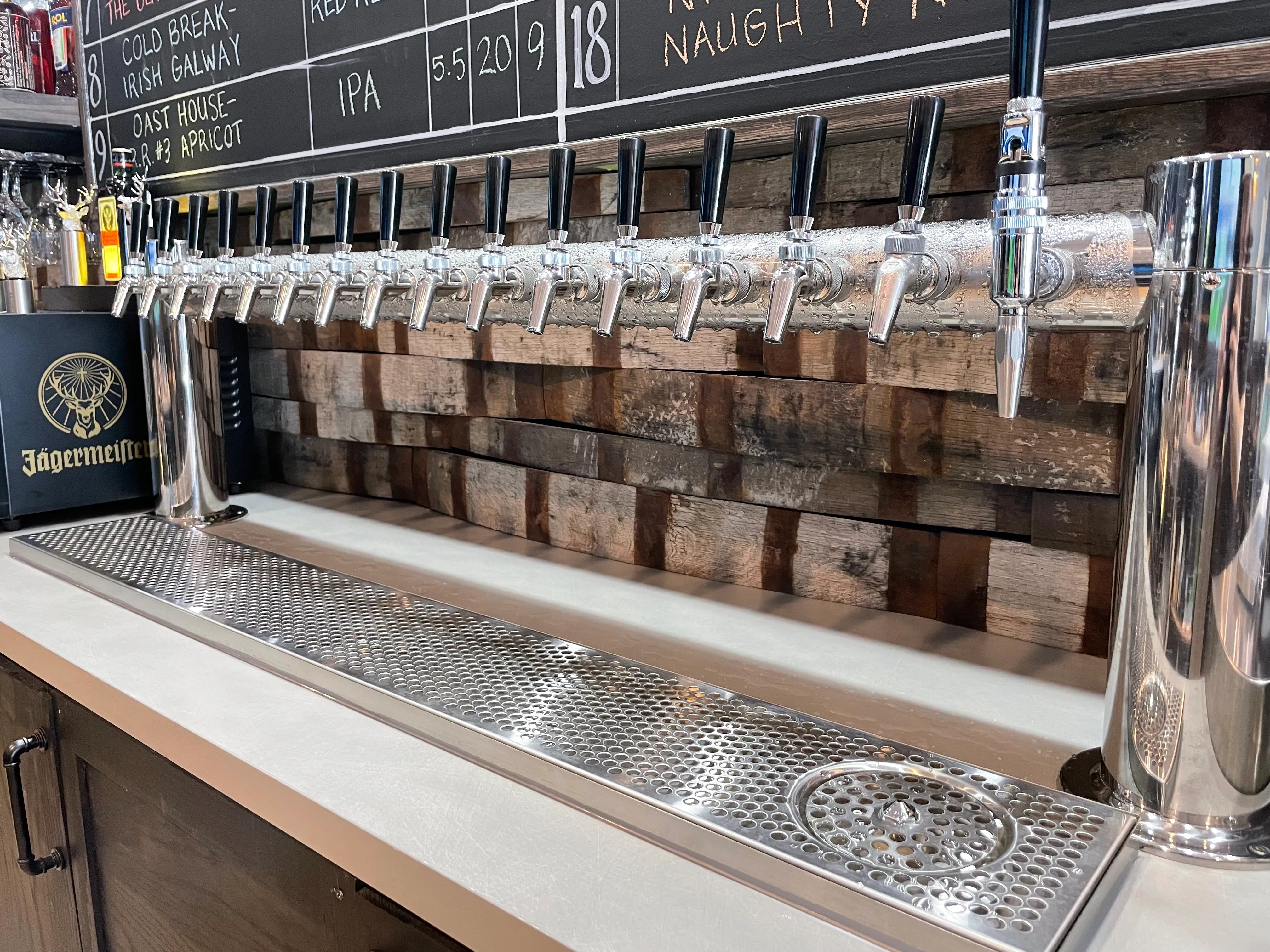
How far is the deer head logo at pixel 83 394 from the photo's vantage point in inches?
66.2

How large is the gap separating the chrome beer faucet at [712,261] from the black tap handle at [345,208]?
0.49 metres

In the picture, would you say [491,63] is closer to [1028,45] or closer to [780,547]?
[780,547]

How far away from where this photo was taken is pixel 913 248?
2.37ft

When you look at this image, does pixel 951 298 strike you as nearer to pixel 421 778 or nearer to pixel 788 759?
pixel 788 759

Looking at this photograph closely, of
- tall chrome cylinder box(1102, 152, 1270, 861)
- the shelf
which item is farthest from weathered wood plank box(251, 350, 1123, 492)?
the shelf

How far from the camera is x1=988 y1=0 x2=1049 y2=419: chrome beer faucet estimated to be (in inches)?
25.2

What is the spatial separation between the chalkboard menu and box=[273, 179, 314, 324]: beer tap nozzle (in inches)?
10.7

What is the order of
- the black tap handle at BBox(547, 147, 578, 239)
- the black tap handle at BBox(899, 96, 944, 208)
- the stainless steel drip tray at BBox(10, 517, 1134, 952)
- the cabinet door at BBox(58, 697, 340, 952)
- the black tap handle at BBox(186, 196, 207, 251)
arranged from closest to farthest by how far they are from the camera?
the stainless steel drip tray at BBox(10, 517, 1134, 952), the black tap handle at BBox(899, 96, 944, 208), the cabinet door at BBox(58, 697, 340, 952), the black tap handle at BBox(547, 147, 578, 239), the black tap handle at BBox(186, 196, 207, 251)

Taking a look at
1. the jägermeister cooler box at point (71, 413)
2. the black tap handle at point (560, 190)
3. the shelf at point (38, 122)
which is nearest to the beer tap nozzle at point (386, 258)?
the black tap handle at point (560, 190)

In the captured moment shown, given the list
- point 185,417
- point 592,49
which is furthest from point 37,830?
point 592,49

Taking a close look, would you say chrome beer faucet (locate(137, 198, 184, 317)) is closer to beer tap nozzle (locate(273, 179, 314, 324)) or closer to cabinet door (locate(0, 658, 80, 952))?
beer tap nozzle (locate(273, 179, 314, 324))

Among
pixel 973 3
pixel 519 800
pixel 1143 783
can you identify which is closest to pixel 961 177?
pixel 973 3

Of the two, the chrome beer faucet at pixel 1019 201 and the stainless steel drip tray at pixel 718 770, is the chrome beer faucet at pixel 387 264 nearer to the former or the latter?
the stainless steel drip tray at pixel 718 770

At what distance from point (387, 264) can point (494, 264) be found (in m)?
0.16
